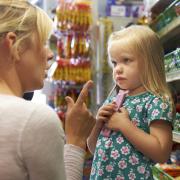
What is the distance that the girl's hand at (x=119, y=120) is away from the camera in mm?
1425

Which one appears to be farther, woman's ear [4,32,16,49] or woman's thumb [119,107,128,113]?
woman's thumb [119,107,128,113]

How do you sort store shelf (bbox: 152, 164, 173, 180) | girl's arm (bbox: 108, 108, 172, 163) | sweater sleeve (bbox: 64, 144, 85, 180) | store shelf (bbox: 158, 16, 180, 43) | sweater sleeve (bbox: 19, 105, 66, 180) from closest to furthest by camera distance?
sweater sleeve (bbox: 19, 105, 66, 180) < sweater sleeve (bbox: 64, 144, 85, 180) < girl's arm (bbox: 108, 108, 172, 163) < store shelf (bbox: 152, 164, 173, 180) < store shelf (bbox: 158, 16, 180, 43)

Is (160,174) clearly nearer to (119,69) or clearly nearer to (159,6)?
(119,69)

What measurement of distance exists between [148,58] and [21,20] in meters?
0.77

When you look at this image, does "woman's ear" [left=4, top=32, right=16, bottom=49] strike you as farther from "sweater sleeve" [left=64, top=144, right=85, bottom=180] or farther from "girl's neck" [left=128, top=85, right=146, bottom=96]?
"girl's neck" [left=128, top=85, right=146, bottom=96]

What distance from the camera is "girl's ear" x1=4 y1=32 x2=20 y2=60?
0.91 m

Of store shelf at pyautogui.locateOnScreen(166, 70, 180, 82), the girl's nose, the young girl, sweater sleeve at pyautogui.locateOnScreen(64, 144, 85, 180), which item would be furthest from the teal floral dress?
store shelf at pyautogui.locateOnScreen(166, 70, 180, 82)

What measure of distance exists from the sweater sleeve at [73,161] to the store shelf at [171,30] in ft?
3.92

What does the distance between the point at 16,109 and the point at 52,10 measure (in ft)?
11.7

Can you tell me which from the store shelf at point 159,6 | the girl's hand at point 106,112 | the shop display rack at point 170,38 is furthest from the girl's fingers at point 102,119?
the store shelf at point 159,6

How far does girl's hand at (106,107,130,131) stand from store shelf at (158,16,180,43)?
2.59 feet

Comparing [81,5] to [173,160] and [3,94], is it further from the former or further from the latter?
[3,94]

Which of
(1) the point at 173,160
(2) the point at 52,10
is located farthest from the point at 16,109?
(2) the point at 52,10

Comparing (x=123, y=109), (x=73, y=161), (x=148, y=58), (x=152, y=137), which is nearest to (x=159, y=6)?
(x=148, y=58)
